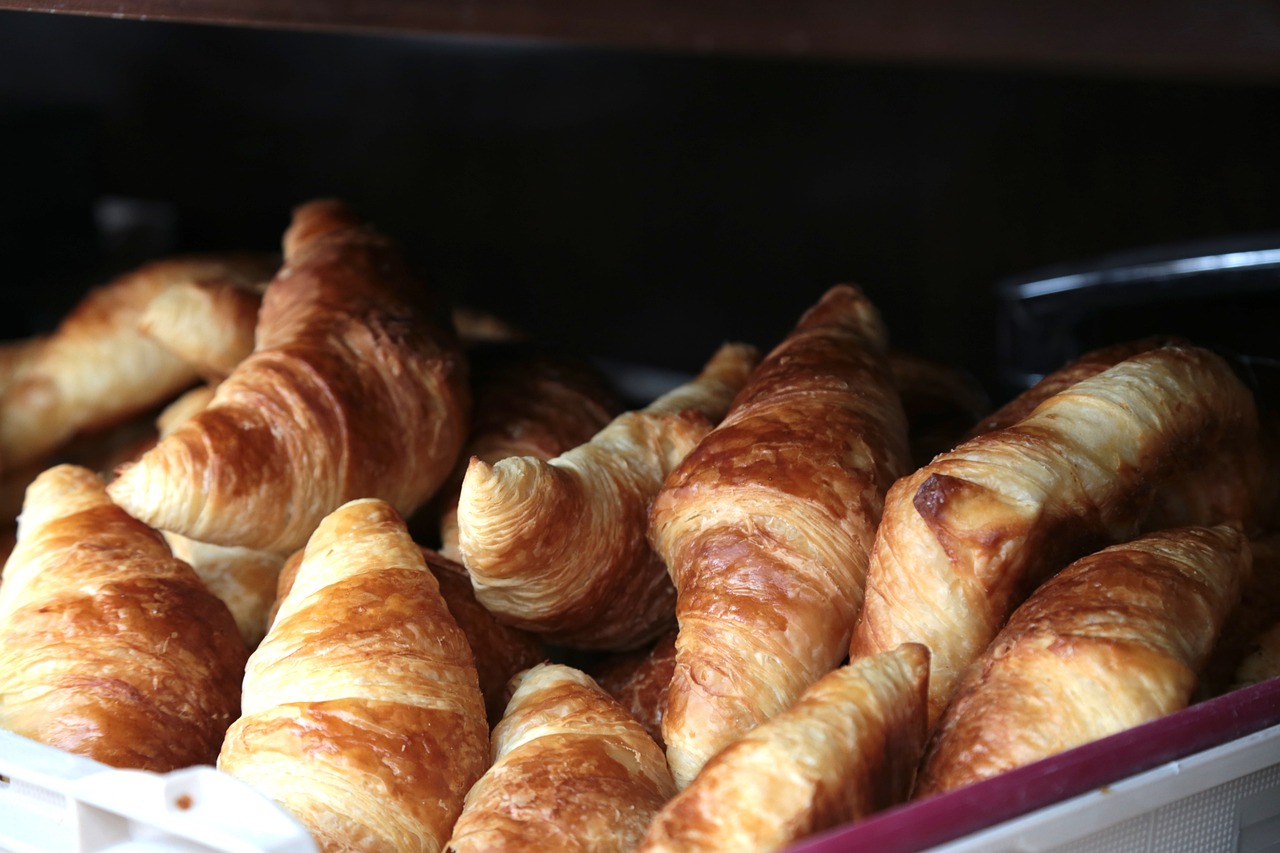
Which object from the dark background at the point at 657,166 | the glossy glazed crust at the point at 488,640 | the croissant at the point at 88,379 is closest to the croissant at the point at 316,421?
the glossy glazed crust at the point at 488,640

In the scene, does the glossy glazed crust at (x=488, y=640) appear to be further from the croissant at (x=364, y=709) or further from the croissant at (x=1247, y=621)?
the croissant at (x=1247, y=621)

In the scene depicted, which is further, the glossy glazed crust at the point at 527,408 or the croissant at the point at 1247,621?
the glossy glazed crust at the point at 527,408

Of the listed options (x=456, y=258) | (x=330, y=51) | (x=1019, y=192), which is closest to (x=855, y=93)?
(x=1019, y=192)

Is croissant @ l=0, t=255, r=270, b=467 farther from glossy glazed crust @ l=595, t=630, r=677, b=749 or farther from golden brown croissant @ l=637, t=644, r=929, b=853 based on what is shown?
golden brown croissant @ l=637, t=644, r=929, b=853

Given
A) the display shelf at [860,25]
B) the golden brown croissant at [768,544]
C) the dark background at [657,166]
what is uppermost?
the display shelf at [860,25]

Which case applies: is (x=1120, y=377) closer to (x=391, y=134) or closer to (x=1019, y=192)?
(x=1019, y=192)

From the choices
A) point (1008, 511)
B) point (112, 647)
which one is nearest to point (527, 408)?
point (112, 647)

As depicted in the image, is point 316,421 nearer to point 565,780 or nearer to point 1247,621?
point 565,780
